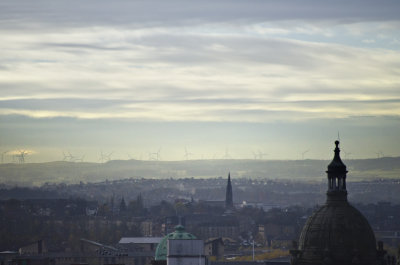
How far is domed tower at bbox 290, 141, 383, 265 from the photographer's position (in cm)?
11006

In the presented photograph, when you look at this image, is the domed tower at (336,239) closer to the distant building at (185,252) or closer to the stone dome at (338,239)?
the stone dome at (338,239)

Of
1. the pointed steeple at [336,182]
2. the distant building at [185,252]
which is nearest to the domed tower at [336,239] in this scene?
the pointed steeple at [336,182]

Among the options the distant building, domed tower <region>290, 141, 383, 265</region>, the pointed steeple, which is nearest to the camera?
domed tower <region>290, 141, 383, 265</region>

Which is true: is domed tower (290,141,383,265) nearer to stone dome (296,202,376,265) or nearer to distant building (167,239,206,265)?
stone dome (296,202,376,265)

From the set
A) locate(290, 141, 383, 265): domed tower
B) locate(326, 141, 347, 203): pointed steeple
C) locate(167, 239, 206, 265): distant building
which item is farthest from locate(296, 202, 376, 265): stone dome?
locate(167, 239, 206, 265): distant building

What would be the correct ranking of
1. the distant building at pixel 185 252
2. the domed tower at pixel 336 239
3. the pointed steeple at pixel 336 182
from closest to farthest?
the domed tower at pixel 336 239 → the pointed steeple at pixel 336 182 → the distant building at pixel 185 252

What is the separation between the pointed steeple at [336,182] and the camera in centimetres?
11175

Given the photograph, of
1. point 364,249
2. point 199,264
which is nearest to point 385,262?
point 364,249

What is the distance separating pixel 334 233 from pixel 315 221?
67.4 inches

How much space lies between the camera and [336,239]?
361ft

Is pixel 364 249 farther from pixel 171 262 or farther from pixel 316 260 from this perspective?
pixel 171 262

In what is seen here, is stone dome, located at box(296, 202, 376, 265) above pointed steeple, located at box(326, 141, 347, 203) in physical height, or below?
below

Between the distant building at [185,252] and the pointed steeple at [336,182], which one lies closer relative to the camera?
the pointed steeple at [336,182]

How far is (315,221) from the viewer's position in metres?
111
